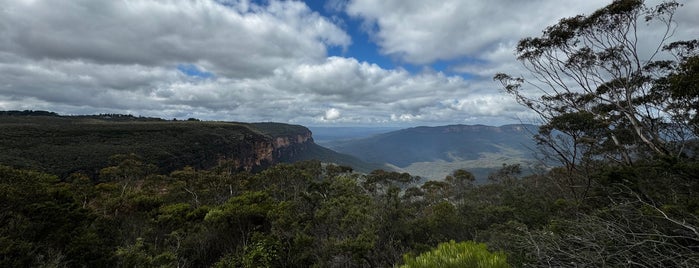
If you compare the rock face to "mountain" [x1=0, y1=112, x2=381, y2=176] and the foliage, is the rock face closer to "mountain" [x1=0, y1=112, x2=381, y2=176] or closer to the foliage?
"mountain" [x1=0, y1=112, x2=381, y2=176]

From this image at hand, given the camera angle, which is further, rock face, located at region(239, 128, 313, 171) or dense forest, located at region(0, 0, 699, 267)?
rock face, located at region(239, 128, 313, 171)

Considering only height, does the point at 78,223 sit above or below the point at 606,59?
below

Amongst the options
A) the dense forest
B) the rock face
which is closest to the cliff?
the rock face

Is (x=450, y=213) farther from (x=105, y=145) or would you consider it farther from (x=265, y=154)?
(x=265, y=154)

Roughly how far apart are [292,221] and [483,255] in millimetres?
16897

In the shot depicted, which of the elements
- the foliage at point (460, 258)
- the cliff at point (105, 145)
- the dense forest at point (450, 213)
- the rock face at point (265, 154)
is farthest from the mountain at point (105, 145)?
the foliage at point (460, 258)

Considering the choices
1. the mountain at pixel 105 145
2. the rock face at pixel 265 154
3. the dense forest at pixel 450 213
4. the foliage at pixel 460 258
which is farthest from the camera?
the rock face at pixel 265 154

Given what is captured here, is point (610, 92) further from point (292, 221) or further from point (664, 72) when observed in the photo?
point (292, 221)

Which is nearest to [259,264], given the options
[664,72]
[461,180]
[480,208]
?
[480,208]

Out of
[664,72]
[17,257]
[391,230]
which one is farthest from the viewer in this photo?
[391,230]

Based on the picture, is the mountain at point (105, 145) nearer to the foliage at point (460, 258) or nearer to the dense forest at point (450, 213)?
the dense forest at point (450, 213)

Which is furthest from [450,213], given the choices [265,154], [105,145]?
[265,154]

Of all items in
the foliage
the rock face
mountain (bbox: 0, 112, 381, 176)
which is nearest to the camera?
the foliage

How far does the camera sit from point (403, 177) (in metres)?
51.2
